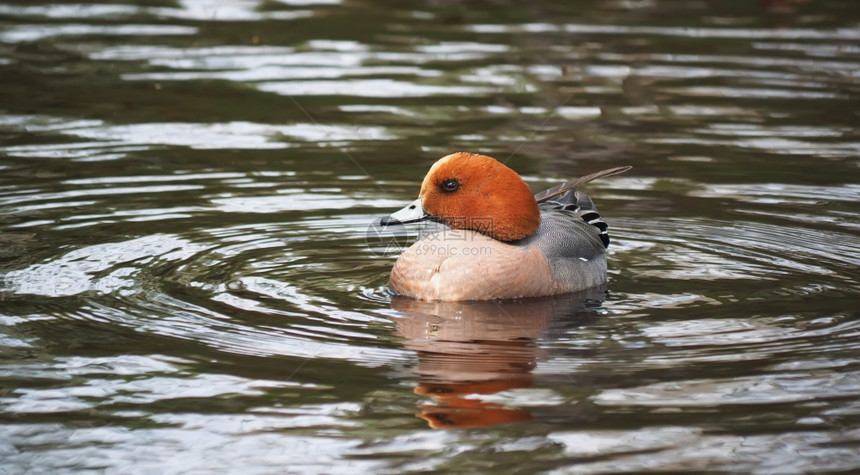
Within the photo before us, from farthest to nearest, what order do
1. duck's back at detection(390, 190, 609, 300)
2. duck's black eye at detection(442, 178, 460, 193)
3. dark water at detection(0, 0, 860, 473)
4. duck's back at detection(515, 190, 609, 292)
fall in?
duck's back at detection(515, 190, 609, 292), duck's black eye at detection(442, 178, 460, 193), duck's back at detection(390, 190, 609, 300), dark water at detection(0, 0, 860, 473)

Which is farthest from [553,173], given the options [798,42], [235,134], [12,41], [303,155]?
[12,41]

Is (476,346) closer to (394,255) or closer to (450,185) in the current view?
(450,185)

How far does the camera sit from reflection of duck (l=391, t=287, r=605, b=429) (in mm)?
5102

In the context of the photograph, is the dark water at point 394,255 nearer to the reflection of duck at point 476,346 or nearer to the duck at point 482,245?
the reflection of duck at point 476,346

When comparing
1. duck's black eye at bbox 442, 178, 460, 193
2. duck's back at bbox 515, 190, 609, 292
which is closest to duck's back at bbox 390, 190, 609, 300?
duck's back at bbox 515, 190, 609, 292

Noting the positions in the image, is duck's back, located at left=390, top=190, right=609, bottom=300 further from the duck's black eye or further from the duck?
the duck's black eye

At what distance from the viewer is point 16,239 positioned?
7.70 m

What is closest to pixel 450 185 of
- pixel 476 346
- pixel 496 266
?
pixel 496 266

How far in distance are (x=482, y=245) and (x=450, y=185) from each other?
388mm

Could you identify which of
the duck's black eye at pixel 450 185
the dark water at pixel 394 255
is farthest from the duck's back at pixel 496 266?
the duck's black eye at pixel 450 185

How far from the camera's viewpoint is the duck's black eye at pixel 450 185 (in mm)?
6984

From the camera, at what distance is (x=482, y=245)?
22.8 ft

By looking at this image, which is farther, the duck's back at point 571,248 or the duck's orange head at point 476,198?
the duck's back at point 571,248

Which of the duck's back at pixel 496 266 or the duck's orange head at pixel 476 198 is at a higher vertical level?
the duck's orange head at pixel 476 198
